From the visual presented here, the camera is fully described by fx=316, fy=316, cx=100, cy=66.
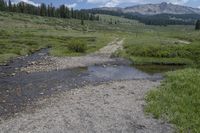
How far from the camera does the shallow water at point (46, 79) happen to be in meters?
33.1

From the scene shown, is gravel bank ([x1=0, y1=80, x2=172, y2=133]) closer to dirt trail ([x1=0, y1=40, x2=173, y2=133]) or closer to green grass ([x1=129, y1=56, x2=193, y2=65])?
dirt trail ([x1=0, y1=40, x2=173, y2=133])

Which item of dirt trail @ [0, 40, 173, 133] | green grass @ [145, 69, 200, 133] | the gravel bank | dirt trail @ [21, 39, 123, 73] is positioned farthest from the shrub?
the gravel bank

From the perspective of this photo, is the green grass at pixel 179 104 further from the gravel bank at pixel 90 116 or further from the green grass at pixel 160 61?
the green grass at pixel 160 61

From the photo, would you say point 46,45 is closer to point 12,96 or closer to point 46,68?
point 46,68

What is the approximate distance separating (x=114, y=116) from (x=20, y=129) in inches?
317

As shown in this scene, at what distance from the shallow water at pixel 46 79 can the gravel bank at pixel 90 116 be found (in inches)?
106

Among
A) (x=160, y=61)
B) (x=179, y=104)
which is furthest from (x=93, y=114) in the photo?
(x=160, y=61)

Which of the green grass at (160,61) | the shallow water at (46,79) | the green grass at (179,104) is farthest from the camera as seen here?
the green grass at (160,61)

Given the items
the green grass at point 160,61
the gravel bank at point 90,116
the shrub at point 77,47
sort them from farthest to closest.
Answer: the shrub at point 77,47 < the green grass at point 160,61 < the gravel bank at point 90,116

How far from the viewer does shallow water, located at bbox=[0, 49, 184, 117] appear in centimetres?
3309

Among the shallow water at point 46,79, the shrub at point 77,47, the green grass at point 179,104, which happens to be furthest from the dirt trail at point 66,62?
the green grass at point 179,104

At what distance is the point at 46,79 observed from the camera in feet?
146

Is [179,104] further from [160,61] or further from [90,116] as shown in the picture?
[160,61]

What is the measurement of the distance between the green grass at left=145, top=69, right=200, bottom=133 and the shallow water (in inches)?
393
